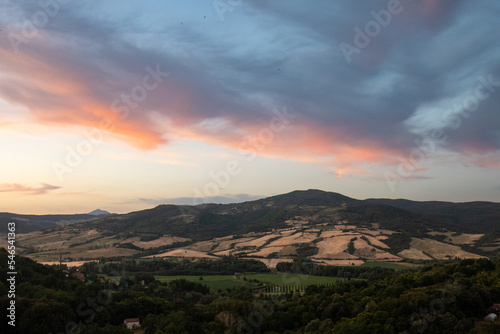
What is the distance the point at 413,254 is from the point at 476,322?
14844 centimetres

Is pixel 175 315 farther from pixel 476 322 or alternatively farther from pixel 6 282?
pixel 476 322

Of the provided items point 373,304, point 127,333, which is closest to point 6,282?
point 127,333

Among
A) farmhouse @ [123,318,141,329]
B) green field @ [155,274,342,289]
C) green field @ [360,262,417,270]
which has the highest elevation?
farmhouse @ [123,318,141,329]

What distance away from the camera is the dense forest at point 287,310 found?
4725cm

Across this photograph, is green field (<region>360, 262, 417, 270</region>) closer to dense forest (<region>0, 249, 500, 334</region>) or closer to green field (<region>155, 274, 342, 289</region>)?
green field (<region>155, 274, 342, 289</region>)

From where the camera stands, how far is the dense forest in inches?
1860

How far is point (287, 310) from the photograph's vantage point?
68500 mm

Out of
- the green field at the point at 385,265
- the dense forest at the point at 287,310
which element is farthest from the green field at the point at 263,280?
the dense forest at the point at 287,310

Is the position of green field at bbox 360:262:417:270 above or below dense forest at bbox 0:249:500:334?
below

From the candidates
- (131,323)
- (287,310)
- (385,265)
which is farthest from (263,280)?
(131,323)

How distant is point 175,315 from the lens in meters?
57.7

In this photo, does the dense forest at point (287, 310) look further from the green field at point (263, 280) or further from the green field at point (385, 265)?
the green field at point (385, 265)

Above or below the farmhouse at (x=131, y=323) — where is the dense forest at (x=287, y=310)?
above

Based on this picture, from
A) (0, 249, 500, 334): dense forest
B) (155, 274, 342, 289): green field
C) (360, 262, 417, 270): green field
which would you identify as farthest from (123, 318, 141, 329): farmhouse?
(360, 262, 417, 270): green field
